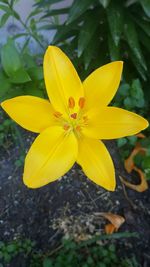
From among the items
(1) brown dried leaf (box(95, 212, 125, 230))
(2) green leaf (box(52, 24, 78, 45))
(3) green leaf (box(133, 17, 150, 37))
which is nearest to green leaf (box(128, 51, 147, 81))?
(3) green leaf (box(133, 17, 150, 37))

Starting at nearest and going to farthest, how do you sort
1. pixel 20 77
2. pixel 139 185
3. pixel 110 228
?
pixel 20 77 → pixel 110 228 → pixel 139 185

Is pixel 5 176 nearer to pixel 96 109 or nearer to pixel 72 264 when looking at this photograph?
pixel 72 264

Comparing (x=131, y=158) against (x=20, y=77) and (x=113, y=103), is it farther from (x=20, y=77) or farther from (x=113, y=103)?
(x=20, y=77)

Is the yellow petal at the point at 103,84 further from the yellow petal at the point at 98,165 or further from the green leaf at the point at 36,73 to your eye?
the green leaf at the point at 36,73

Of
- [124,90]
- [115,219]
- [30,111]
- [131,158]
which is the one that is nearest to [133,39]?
[124,90]

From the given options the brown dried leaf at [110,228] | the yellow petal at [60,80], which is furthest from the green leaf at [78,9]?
the brown dried leaf at [110,228]

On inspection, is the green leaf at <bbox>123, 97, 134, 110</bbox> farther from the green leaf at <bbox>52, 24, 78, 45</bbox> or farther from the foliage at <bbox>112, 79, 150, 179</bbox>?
the green leaf at <bbox>52, 24, 78, 45</bbox>

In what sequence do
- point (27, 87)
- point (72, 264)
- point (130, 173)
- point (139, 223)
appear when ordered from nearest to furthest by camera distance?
1. point (27, 87)
2. point (72, 264)
3. point (139, 223)
4. point (130, 173)

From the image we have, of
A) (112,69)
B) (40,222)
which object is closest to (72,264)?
(40,222)
